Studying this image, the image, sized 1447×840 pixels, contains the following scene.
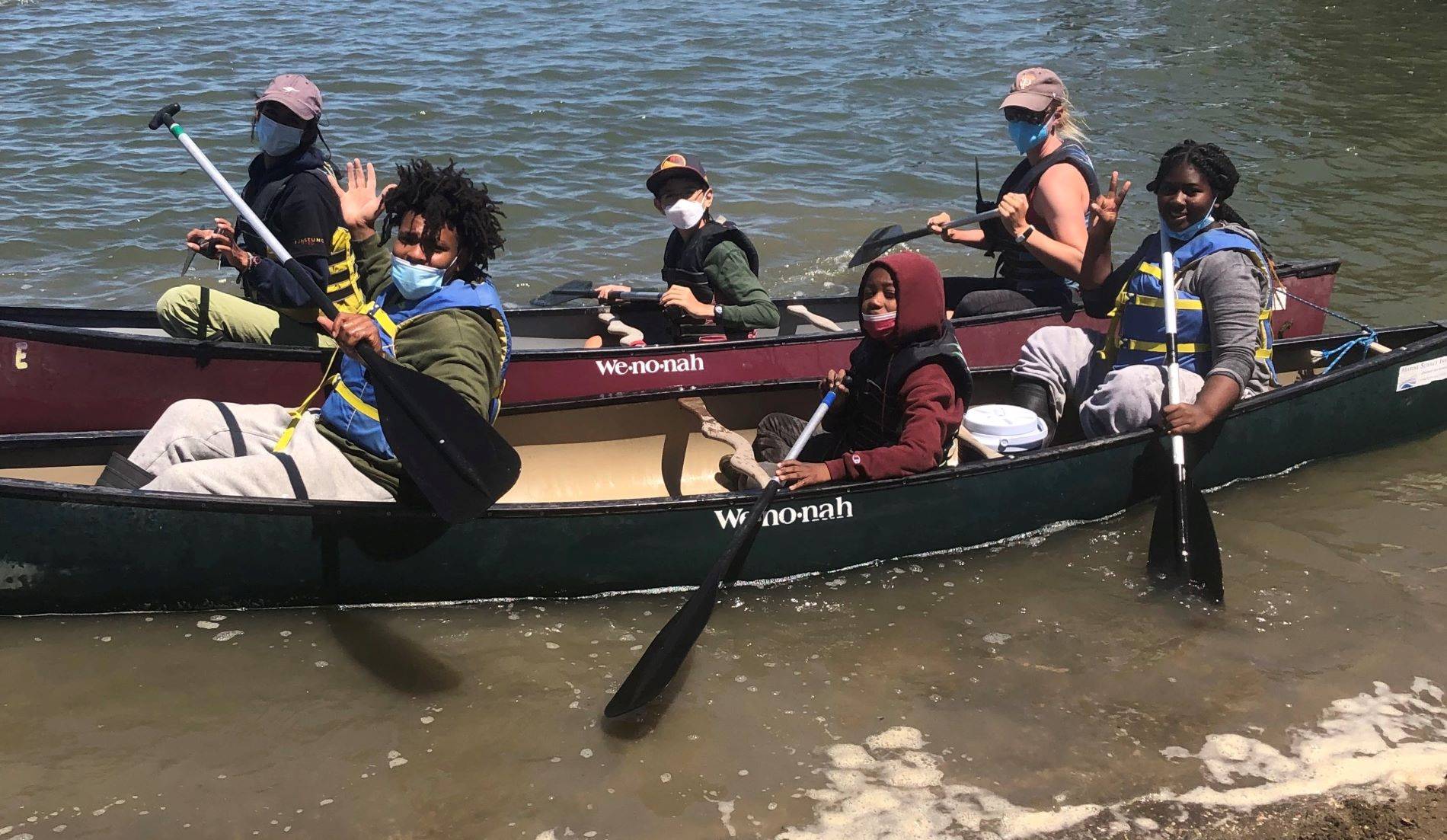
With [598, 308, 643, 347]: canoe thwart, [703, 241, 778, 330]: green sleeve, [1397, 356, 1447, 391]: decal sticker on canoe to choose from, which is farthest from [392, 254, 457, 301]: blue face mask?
[1397, 356, 1447, 391]: decal sticker on canoe

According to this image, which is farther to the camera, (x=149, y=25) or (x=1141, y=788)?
(x=149, y=25)

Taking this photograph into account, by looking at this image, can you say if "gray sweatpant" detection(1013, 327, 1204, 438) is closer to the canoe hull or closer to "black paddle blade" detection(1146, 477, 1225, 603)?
the canoe hull

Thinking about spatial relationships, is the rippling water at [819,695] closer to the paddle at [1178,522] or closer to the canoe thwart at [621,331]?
the paddle at [1178,522]

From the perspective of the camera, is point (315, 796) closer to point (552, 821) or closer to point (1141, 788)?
point (552, 821)

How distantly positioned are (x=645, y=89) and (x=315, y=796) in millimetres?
12528

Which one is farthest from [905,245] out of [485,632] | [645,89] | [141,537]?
[141,537]

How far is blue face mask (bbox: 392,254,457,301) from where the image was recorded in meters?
4.36

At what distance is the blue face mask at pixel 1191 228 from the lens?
5.69 metres

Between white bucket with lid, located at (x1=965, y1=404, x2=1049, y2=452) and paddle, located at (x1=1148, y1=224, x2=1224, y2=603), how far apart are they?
2.05 ft

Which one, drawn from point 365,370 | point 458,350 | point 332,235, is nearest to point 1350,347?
point 458,350

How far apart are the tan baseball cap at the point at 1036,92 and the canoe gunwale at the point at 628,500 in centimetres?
141

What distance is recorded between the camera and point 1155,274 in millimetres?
5816

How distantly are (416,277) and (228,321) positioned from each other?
2746 millimetres

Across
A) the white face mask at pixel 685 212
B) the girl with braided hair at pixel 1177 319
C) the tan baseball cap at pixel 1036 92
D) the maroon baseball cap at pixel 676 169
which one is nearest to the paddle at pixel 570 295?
the white face mask at pixel 685 212
